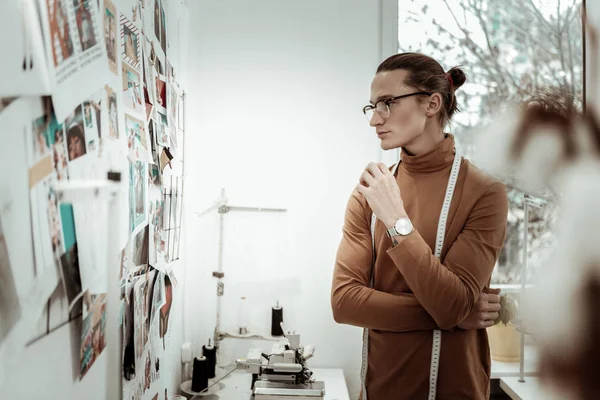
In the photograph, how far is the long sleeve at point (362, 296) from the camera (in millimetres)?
1120

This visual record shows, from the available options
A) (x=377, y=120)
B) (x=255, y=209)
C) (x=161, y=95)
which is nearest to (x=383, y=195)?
(x=377, y=120)

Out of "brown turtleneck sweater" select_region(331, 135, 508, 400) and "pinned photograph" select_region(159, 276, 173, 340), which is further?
"pinned photograph" select_region(159, 276, 173, 340)

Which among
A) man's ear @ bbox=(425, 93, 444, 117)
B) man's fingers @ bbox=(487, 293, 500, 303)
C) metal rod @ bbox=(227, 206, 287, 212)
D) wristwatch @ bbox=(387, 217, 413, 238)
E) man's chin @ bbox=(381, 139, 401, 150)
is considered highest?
man's ear @ bbox=(425, 93, 444, 117)

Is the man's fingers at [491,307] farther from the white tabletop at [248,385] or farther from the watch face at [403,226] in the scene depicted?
the white tabletop at [248,385]

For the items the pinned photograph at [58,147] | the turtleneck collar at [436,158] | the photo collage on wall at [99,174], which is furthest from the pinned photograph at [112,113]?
the turtleneck collar at [436,158]

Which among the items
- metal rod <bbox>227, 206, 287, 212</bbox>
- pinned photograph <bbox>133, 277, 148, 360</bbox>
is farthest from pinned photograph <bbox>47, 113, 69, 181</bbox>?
metal rod <bbox>227, 206, 287, 212</bbox>

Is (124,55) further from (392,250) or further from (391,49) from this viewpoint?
(391,49)

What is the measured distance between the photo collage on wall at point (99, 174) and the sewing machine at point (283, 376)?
31 cm

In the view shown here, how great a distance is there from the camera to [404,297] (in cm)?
114

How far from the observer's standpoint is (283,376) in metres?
1.64

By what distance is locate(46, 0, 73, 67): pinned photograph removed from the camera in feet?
2.10

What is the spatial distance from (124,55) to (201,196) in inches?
46.9

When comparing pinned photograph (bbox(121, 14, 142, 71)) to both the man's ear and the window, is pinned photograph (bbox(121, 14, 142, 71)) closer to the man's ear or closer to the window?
the man's ear

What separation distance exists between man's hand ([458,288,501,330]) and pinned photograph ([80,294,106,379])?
0.76m
